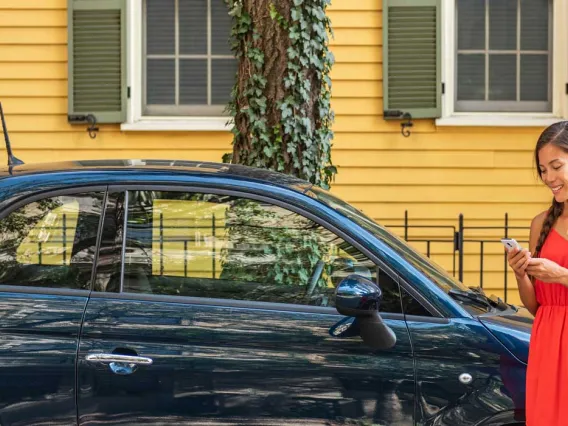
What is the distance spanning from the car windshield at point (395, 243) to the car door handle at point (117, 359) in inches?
37.0

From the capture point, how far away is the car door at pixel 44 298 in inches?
→ 142

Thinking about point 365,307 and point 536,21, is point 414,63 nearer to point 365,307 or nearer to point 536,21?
point 536,21

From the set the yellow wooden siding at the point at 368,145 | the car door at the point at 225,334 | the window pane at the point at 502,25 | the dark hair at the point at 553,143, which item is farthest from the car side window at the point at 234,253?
the window pane at the point at 502,25

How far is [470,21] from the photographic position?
991 centimetres

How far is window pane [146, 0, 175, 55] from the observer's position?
9.91 meters

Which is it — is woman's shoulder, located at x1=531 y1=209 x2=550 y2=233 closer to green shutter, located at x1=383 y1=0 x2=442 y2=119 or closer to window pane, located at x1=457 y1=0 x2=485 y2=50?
green shutter, located at x1=383 y1=0 x2=442 y2=119

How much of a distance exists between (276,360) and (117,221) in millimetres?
788

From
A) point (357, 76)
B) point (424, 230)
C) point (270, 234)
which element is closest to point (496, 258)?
point (424, 230)

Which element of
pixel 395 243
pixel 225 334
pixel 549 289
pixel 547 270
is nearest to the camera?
pixel 547 270

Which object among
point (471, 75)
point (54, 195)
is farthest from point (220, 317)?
point (471, 75)

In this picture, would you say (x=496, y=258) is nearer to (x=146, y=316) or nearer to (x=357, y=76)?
(x=357, y=76)

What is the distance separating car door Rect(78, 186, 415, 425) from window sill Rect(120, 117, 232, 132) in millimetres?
5848

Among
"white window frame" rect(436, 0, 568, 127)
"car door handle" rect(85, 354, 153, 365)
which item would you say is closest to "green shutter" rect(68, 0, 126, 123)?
"white window frame" rect(436, 0, 568, 127)

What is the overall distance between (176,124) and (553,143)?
6498 millimetres
